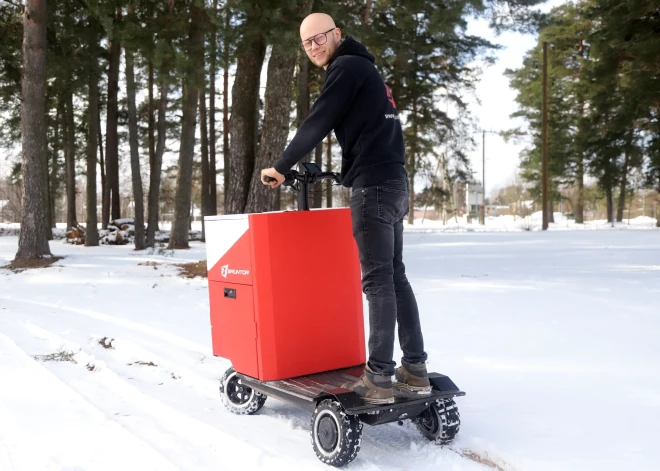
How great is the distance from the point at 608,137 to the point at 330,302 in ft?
84.1

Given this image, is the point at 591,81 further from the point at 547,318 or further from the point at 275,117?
the point at 547,318

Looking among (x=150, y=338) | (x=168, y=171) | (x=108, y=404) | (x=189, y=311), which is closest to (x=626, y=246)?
(x=189, y=311)

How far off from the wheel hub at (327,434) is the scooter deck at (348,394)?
112mm

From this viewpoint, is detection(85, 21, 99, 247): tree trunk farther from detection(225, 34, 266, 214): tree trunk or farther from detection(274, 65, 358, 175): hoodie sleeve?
detection(274, 65, 358, 175): hoodie sleeve

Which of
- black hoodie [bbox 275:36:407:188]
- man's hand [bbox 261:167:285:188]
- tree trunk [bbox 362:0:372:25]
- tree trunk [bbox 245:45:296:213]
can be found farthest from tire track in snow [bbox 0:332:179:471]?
tree trunk [bbox 362:0:372:25]

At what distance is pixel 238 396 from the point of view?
344 centimetres

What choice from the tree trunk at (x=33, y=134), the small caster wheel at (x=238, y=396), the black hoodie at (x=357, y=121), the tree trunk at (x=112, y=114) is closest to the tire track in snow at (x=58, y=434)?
the small caster wheel at (x=238, y=396)

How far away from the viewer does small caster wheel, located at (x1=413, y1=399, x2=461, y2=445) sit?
2824mm

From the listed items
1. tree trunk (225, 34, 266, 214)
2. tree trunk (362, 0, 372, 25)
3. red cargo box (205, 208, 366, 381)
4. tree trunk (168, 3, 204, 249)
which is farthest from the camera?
tree trunk (168, 3, 204, 249)

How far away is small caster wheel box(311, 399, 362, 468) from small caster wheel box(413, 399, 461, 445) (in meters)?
0.41

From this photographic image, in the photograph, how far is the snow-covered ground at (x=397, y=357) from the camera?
2676 millimetres

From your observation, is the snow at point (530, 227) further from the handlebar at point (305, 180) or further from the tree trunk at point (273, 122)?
the handlebar at point (305, 180)

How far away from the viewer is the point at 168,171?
33656mm

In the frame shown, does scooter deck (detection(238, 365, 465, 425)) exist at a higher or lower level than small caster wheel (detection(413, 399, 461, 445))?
higher
